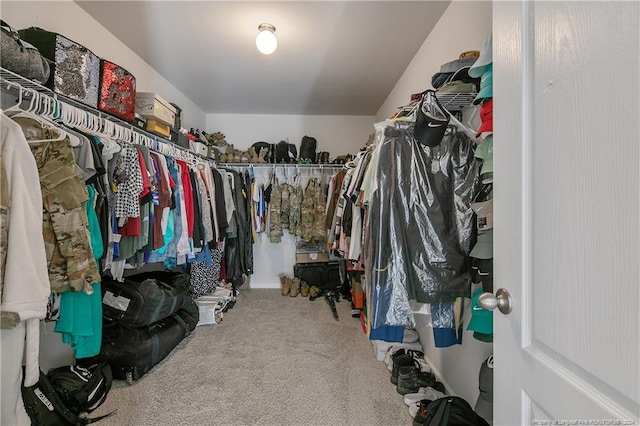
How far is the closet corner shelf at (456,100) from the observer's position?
1315mm

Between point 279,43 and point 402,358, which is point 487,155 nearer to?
point 402,358

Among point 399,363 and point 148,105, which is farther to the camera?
point 148,105

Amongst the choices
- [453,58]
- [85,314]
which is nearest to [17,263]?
[85,314]

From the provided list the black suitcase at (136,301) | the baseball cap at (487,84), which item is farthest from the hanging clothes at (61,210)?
the baseball cap at (487,84)

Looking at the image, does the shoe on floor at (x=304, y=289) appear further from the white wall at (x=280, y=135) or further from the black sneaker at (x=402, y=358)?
the black sneaker at (x=402, y=358)

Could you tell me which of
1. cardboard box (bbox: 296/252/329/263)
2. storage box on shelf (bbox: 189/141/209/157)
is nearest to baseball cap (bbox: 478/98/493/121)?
storage box on shelf (bbox: 189/141/209/157)

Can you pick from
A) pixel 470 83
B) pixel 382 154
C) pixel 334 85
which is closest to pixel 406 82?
pixel 334 85

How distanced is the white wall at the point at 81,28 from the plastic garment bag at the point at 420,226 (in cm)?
212

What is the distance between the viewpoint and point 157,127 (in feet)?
7.45

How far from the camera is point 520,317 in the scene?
64cm

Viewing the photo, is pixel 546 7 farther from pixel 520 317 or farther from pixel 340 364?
pixel 340 364

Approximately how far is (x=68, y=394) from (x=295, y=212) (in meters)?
2.68

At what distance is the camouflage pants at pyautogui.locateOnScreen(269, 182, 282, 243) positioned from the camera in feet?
12.5

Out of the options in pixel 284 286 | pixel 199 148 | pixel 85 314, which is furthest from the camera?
pixel 284 286
